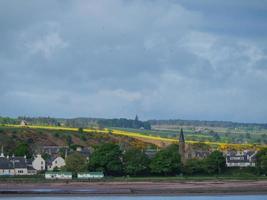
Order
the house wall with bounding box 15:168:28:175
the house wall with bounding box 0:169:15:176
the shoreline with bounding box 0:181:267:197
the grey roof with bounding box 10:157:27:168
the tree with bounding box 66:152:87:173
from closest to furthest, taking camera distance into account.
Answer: the shoreline with bounding box 0:181:267:197 → the tree with bounding box 66:152:87:173 → the house wall with bounding box 0:169:15:176 → the house wall with bounding box 15:168:28:175 → the grey roof with bounding box 10:157:27:168

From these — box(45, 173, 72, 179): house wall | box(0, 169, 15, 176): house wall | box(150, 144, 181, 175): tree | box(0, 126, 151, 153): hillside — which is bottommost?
box(45, 173, 72, 179): house wall

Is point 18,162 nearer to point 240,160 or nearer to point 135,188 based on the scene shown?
point 135,188

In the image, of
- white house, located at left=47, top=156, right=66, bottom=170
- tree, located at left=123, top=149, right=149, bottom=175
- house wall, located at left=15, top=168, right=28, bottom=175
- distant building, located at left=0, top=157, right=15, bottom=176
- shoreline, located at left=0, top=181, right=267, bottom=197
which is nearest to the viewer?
shoreline, located at left=0, top=181, right=267, bottom=197

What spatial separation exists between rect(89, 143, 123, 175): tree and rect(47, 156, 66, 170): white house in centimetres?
1199

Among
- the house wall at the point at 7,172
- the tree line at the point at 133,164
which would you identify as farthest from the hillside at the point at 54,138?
the tree line at the point at 133,164

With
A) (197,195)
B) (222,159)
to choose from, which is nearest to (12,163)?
(222,159)

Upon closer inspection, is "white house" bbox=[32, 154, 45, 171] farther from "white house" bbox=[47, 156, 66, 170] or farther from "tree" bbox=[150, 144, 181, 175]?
"tree" bbox=[150, 144, 181, 175]

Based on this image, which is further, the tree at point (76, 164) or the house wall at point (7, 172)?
the house wall at point (7, 172)

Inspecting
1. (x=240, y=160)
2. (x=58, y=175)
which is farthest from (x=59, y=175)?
(x=240, y=160)

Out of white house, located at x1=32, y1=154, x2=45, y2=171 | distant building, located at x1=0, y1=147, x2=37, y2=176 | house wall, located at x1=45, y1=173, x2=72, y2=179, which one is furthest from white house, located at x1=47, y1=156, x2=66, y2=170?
house wall, located at x1=45, y1=173, x2=72, y2=179

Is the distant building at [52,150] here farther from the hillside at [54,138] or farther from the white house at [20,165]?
the white house at [20,165]

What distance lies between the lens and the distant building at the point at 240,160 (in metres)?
124

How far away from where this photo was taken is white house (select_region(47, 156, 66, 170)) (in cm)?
11787

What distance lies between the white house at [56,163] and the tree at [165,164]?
649 inches
